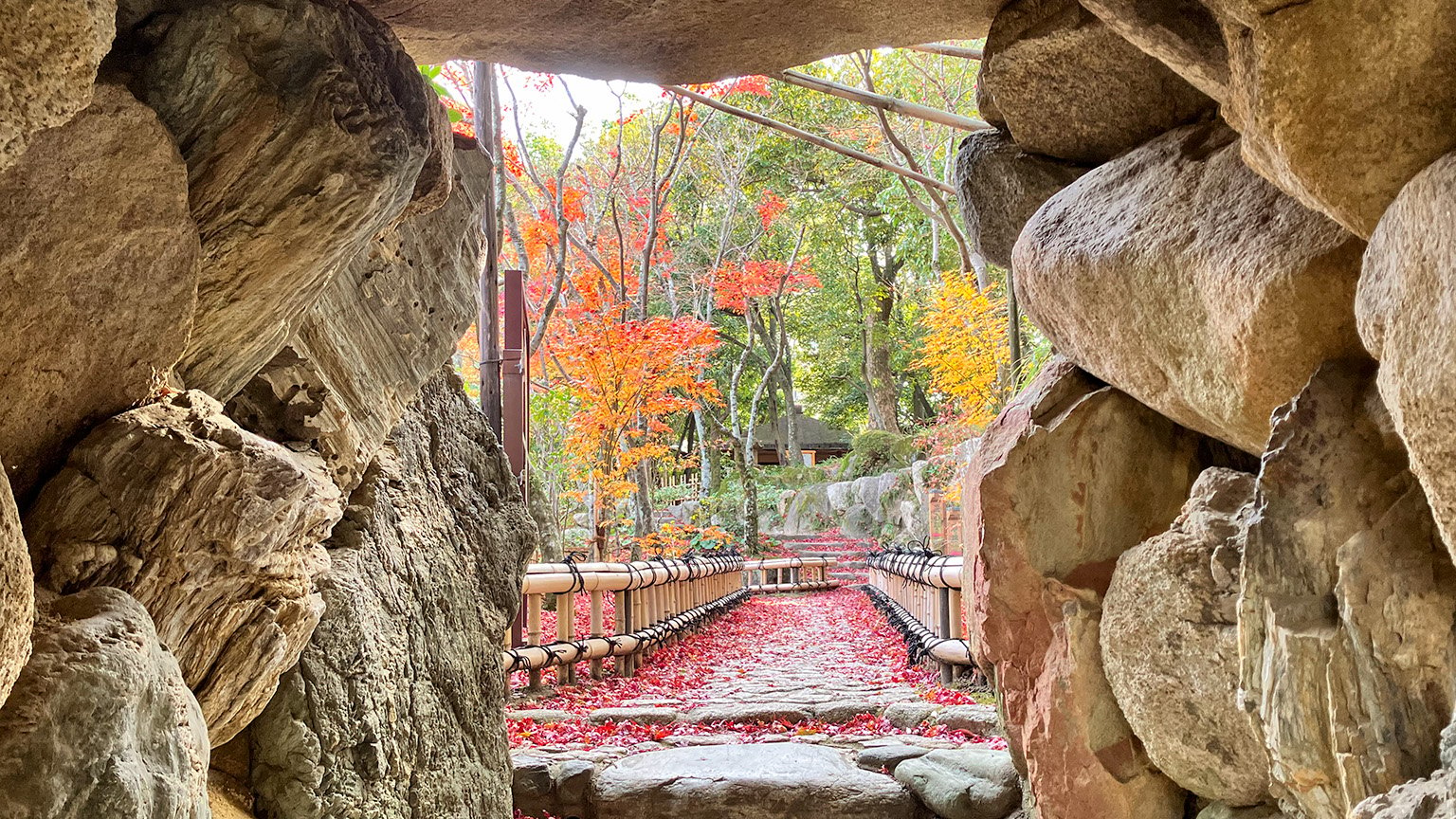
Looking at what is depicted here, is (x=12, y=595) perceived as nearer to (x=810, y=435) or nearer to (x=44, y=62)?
(x=44, y=62)

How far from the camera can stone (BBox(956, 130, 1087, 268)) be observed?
4277 millimetres

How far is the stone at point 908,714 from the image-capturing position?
6.89m

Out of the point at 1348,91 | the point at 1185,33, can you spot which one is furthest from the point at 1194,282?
the point at 1348,91

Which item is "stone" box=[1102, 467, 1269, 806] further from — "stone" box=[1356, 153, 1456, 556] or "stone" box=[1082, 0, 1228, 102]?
"stone" box=[1082, 0, 1228, 102]

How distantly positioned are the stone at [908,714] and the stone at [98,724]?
5424 millimetres

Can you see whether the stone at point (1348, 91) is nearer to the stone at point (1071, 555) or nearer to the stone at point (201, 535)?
the stone at point (1071, 555)

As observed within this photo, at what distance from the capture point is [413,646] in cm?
381

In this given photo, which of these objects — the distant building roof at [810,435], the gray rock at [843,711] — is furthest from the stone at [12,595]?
the distant building roof at [810,435]

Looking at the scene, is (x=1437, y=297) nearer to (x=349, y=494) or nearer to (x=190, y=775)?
(x=190, y=775)

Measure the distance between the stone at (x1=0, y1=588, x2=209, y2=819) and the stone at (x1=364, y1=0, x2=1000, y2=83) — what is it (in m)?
2.10

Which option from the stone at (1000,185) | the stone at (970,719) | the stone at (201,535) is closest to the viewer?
the stone at (201,535)

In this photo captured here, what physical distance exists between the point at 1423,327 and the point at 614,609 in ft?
29.9

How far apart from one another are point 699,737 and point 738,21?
15.8ft

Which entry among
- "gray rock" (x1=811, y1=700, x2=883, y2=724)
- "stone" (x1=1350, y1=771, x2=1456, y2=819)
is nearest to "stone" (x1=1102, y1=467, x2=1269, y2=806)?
"stone" (x1=1350, y1=771, x2=1456, y2=819)
